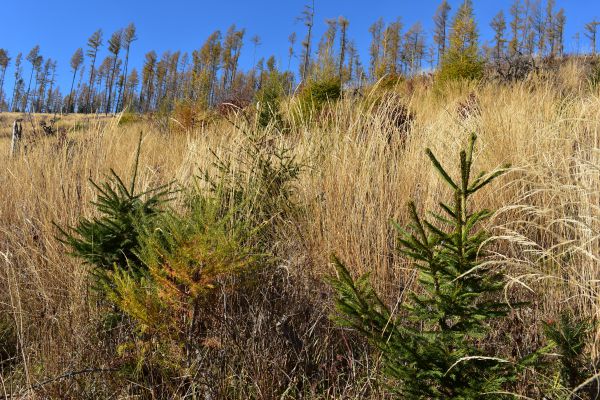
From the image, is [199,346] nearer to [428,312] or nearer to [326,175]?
[428,312]

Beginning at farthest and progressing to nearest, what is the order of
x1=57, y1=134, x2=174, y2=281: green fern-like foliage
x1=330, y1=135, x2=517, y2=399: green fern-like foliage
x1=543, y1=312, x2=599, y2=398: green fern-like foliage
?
x1=57, y1=134, x2=174, y2=281: green fern-like foliage → x1=543, y1=312, x2=599, y2=398: green fern-like foliage → x1=330, y1=135, x2=517, y2=399: green fern-like foliage

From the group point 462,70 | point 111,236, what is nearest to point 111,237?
point 111,236

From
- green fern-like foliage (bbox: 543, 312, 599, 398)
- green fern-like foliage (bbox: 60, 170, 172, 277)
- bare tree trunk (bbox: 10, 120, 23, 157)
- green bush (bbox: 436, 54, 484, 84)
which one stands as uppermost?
green bush (bbox: 436, 54, 484, 84)

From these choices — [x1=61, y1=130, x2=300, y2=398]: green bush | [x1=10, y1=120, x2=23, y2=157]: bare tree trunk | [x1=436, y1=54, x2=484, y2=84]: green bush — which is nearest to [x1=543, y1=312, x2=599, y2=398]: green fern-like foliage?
[x1=61, y1=130, x2=300, y2=398]: green bush

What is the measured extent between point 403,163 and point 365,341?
1293 mm

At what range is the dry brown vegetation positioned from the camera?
1.61 m

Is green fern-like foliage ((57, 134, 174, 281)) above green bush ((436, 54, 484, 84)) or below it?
below

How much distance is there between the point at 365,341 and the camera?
175 cm

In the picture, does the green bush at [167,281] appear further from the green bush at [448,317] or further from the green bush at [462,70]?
the green bush at [462,70]

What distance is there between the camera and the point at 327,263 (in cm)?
208

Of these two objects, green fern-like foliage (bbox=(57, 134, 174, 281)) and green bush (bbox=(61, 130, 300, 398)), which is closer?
green bush (bbox=(61, 130, 300, 398))

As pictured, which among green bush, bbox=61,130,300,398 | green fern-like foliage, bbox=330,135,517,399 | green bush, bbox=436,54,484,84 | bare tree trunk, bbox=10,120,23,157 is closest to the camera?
green fern-like foliage, bbox=330,135,517,399

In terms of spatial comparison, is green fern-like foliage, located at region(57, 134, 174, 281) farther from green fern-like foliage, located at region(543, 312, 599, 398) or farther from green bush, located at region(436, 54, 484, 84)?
green bush, located at region(436, 54, 484, 84)

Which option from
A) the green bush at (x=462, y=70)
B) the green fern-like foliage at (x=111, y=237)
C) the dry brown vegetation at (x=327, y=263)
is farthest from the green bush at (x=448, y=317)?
the green bush at (x=462, y=70)
